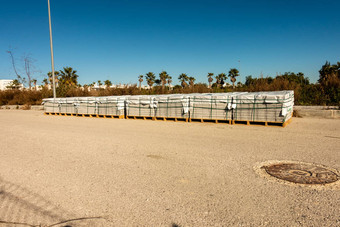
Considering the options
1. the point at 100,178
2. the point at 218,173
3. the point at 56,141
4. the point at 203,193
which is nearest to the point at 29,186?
the point at 100,178

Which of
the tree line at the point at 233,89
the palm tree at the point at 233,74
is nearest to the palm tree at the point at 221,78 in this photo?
the palm tree at the point at 233,74

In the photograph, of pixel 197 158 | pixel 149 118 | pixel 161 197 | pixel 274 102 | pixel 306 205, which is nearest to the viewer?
pixel 306 205

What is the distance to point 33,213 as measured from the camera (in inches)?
118

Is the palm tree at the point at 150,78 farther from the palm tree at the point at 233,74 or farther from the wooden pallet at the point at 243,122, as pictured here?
the wooden pallet at the point at 243,122

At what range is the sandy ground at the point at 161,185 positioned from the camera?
2.89 m

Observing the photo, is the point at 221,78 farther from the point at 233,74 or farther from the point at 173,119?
the point at 173,119

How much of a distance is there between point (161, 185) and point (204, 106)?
26.2ft

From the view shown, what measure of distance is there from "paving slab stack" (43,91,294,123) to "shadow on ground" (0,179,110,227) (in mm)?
8834

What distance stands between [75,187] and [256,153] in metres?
4.11

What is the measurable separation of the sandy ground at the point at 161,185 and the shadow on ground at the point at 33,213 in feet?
0.04

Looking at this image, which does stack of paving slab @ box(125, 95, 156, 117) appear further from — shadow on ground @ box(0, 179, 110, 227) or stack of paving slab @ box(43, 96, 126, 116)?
shadow on ground @ box(0, 179, 110, 227)

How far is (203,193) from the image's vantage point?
3516mm

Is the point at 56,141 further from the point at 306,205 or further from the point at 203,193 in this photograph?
the point at 306,205

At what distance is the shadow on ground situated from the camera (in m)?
2.77
